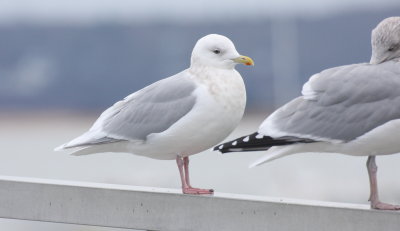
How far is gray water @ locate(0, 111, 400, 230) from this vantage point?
9945mm

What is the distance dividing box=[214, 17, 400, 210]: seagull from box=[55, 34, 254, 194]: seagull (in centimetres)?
15

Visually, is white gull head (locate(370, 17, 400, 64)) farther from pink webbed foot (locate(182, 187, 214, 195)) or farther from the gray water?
the gray water

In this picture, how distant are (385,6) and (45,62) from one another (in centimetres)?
871

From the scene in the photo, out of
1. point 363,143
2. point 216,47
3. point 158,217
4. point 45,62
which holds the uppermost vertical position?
point 45,62

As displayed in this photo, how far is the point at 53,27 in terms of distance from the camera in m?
27.9

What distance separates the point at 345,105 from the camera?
13.7ft

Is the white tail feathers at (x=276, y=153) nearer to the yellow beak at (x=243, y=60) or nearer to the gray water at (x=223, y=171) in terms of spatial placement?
the yellow beak at (x=243, y=60)

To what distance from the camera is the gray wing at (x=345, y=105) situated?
409 centimetres

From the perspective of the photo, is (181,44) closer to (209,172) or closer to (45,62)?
(45,62)

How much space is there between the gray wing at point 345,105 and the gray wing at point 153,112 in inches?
14.9

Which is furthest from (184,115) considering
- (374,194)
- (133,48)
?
(133,48)

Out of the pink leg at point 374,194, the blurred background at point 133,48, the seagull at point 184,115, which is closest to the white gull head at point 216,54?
the seagull at point 184,115

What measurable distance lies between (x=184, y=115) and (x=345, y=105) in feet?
2.07

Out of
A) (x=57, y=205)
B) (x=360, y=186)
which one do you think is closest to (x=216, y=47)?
(x=57, y=205)
